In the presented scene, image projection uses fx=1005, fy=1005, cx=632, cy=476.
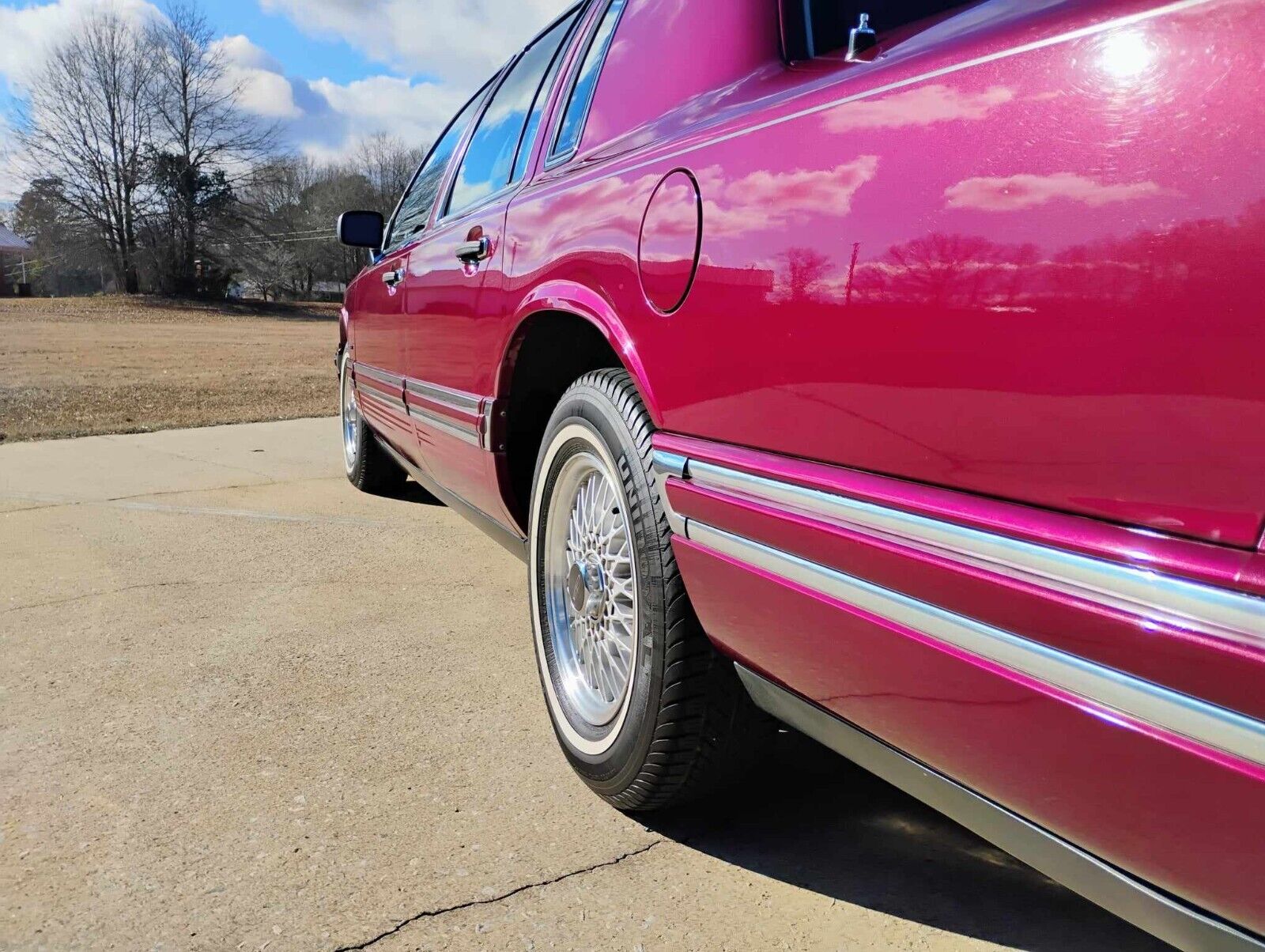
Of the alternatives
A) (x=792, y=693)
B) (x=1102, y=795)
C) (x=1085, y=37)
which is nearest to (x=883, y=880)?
(x=792, y=693)

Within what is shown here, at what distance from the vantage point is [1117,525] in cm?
100

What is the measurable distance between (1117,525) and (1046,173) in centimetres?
37

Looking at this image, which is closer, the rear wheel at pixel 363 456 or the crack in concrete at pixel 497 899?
the crack in concrete at pixel 497 899

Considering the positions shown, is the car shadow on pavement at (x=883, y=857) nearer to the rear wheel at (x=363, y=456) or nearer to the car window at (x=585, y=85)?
the car window at (x=585, y=85)

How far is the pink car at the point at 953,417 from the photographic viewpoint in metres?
0.92

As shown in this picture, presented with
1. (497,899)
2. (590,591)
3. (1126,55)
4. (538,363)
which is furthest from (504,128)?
(1126,55)

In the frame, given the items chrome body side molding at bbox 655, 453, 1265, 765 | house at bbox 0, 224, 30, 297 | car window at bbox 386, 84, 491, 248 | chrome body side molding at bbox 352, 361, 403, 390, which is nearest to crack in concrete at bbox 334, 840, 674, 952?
chrome body side molding at bbox 655, 453, 1265, 765

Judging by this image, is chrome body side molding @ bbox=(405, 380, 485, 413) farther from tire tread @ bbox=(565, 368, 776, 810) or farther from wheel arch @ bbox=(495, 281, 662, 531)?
tire tread @ bbox=(565, 368, 776, 810)

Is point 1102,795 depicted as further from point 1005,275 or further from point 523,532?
point 523,532

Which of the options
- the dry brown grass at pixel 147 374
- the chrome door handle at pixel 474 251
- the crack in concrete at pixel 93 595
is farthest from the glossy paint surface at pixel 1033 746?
the dry brown grass at pixel 147 374

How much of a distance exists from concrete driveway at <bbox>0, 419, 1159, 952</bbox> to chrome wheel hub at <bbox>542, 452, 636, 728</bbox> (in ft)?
0.70

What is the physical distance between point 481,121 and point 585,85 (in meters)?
1.12

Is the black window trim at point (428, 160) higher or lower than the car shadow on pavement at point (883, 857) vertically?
higher

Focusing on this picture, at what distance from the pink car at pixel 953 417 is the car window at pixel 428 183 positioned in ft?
5.88
